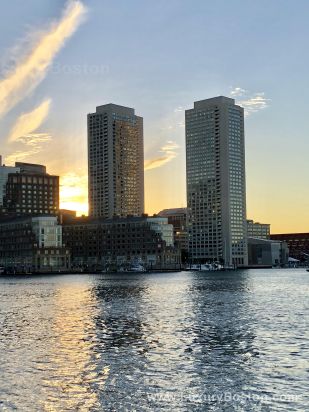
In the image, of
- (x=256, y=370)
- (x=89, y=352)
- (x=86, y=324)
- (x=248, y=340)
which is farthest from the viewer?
(x=86, y=324)

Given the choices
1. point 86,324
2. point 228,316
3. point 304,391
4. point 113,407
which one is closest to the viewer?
point 113,407

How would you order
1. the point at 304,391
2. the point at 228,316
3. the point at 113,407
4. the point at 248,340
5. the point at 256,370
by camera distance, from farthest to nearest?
the point at 228,316
the point at 248,340
the point at 256,370
the point at 304,391
the point at 113,407

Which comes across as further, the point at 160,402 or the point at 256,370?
the point at 256,370

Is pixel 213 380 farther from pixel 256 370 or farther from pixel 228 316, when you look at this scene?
pixel 228 316

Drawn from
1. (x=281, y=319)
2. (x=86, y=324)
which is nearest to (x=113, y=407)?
(x=86, y=324)

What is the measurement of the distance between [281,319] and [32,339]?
32253 mm

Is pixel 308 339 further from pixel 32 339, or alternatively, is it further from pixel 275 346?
pixel 32 339

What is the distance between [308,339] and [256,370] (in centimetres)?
1703

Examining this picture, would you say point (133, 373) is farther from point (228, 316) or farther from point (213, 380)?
point (228, 316)

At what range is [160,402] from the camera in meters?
35.8

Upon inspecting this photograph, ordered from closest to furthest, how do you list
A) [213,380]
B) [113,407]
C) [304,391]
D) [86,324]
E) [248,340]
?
1. [113,407]
2. [304,391]
3. [213,380]
4. [248,340]
5. [86,324]

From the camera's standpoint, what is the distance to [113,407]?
114 ft

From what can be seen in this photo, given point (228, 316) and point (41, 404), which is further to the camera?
point (228, 316)

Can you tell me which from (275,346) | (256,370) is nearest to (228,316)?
(275,346)
